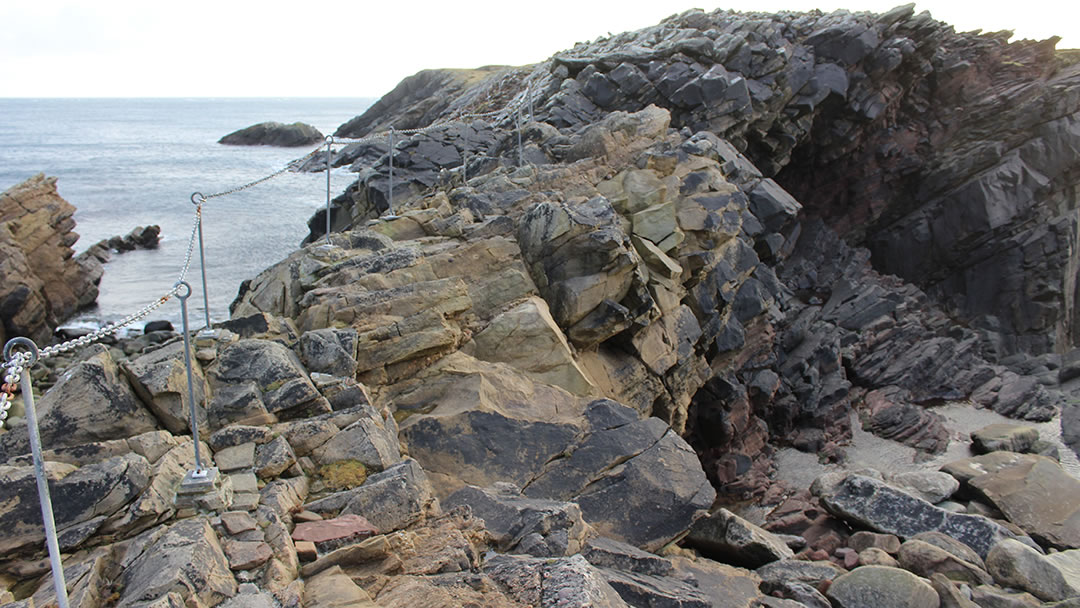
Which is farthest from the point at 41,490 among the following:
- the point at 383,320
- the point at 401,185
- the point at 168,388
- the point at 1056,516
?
the point at 401,185

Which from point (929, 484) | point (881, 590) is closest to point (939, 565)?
point (881, 590)

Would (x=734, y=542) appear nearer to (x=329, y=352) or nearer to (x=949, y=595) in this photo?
(x=949, y=595)

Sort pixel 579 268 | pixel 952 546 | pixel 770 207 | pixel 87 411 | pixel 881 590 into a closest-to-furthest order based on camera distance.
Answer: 1. pixel 87 411
2. pixel 881 590
3. pixel 952 546
4. pixel 579 268
5. pixel 770 207

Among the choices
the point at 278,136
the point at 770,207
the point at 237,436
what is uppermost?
the point at 278,136

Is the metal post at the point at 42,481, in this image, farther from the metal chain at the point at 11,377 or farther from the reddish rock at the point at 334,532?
the reddish rock at the point at 334,532

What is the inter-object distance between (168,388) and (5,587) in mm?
3025

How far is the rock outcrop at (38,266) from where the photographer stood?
32438mm

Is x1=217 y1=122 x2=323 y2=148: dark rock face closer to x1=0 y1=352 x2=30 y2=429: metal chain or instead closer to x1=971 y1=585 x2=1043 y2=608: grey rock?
x1=971 y1=585 x2=1043 y2=608: grey rock

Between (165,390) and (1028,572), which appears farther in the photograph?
(1028,572)

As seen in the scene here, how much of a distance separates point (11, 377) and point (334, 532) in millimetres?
4042

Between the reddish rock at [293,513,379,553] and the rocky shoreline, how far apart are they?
5cm

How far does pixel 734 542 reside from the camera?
1378cm

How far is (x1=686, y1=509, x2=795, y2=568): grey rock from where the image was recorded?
44.8ft

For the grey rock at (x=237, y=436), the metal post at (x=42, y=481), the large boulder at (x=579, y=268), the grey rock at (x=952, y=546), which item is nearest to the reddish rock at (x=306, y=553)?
the grey rock at (x=237, y=436)
